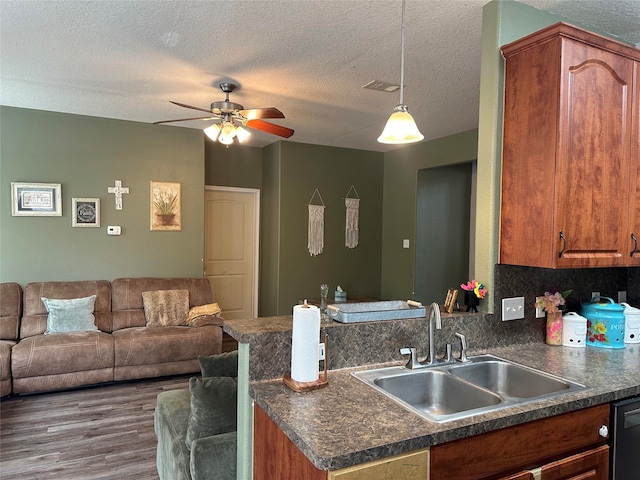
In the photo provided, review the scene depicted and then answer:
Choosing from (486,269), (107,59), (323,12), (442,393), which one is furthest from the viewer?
(107,59)

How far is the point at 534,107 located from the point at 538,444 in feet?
4.87

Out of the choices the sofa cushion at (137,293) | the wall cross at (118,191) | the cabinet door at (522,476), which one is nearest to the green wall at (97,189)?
the wall cross at (118,191)

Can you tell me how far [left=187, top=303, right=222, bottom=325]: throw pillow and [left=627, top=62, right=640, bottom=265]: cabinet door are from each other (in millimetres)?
3932

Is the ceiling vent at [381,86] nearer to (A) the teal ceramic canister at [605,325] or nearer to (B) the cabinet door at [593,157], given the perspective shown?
(B) the cabinet door at [593,157]

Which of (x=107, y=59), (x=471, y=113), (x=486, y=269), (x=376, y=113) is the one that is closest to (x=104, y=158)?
(x=107, y=59)

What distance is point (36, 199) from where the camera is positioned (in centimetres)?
457

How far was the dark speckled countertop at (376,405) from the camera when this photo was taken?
1.20m

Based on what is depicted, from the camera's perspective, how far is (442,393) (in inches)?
71.1

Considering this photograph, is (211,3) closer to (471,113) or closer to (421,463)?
(421,463)

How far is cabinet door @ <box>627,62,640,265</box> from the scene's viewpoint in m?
2.15

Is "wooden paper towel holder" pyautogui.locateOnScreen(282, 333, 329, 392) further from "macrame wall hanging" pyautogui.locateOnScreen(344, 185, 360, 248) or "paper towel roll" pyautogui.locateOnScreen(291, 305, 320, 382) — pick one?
"macrame wall hanging" pyautogui.locateOnScreen(344, 185, 360, 248)

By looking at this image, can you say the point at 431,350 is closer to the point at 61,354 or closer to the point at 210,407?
the point at 210,407

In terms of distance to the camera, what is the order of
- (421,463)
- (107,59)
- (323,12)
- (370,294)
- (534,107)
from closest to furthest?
(421,463) → (534,107) → (323,12) → (107,59) → (370,294)

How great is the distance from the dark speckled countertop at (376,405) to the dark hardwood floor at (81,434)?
5.47ft
